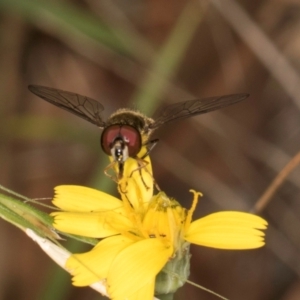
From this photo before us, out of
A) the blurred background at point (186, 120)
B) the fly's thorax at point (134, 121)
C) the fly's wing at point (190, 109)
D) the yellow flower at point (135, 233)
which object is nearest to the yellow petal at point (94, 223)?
the yellow flower at point (135, 233)

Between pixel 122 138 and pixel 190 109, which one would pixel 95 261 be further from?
pixel 190 109

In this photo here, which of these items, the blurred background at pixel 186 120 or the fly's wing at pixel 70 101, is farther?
the blurred background at pixel 186 120

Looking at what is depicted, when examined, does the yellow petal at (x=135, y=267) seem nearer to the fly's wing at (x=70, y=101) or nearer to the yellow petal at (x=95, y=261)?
the yellow petal at (x=95, y=261)

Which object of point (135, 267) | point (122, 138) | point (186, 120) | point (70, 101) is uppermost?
point (186, 120)

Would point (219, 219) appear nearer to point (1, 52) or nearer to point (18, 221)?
point (18, 221)

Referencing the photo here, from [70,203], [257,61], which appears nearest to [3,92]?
[257,61]

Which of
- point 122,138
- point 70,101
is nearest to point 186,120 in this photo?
point 70,101

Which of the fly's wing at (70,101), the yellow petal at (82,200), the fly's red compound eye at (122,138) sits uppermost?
the fly's wing at (70,101)
